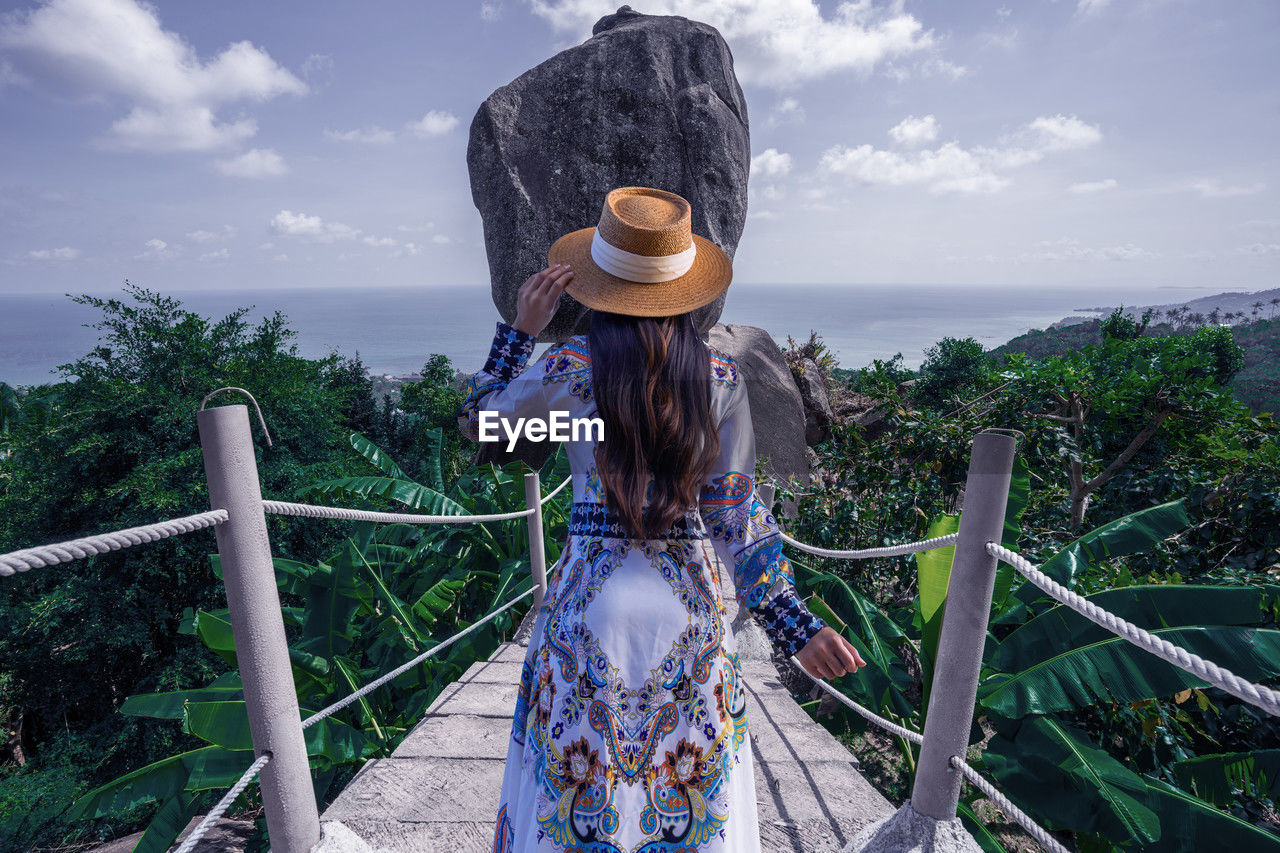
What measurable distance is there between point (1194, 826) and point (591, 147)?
8464 mm

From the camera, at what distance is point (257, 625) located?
4.03 ft

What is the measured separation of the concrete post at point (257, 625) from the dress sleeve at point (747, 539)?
94cm

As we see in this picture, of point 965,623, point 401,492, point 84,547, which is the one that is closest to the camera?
point 84,547

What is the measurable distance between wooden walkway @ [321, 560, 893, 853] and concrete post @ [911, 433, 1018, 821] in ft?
1.88

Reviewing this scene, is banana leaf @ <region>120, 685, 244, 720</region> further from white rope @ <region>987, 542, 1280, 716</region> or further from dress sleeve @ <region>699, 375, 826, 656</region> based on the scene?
white rope @ <region>987, 542, 1280, 716</region>

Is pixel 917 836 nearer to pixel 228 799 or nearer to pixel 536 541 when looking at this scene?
pixel 228 799

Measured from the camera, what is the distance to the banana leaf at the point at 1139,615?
206cm

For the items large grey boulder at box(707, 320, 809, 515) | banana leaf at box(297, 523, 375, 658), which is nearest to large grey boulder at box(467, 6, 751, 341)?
large grey boulder at box(707, 320, 809, 515)

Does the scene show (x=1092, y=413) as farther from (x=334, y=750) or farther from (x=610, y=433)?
(x=334, y=750)

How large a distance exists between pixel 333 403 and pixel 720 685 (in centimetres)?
914

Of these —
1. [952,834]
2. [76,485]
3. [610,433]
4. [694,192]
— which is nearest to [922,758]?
[952,834]

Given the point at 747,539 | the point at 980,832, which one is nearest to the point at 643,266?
the point at 747,539

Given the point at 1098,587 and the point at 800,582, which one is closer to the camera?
the point at 1098,587

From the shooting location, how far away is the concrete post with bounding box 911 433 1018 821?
137 cm
